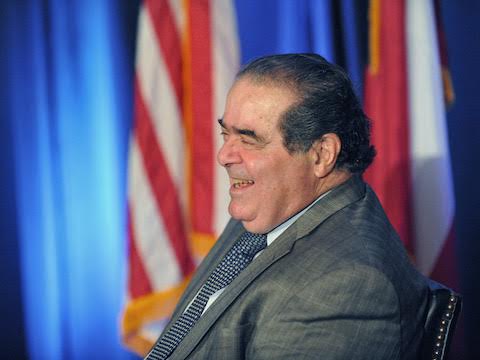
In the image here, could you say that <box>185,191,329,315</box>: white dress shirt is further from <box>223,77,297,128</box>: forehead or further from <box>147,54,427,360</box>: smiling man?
<box>223,77,297,128</box>: forehead

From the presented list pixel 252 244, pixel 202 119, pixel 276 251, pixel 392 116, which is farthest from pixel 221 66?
pixel 276 251

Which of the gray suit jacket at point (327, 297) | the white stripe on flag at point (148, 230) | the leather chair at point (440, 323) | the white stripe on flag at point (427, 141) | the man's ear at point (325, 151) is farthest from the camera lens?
the white stripe on flag at point (148, 230)

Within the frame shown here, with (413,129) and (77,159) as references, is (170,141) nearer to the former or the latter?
(77,159)

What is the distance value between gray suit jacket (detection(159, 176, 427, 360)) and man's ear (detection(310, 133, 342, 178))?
0.06 m

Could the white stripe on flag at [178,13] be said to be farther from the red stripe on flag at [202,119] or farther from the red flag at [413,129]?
the red flag at [413,129]

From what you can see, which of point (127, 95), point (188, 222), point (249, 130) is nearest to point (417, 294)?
point (249, 130)

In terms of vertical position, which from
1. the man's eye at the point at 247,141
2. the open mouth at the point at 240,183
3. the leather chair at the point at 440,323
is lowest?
the leather chair at the point at 440,323

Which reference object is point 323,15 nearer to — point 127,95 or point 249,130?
point 127,95

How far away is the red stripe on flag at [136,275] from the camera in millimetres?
2660

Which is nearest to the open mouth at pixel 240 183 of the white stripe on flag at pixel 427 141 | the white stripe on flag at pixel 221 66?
the white stripe on flag at pixel 221 66

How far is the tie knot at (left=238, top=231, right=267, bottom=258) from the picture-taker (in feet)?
5.33

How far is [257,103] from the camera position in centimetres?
146

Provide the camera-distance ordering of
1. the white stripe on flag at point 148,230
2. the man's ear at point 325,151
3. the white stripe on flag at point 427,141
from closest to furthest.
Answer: the man's ear at point 325,151 < the white stripe on flag at point 427,141 < the white stripe on flag at point 148,230

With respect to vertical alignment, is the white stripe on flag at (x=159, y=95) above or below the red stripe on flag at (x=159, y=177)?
above
